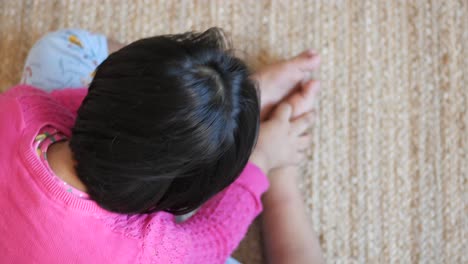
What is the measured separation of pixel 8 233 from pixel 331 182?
17.9 inches

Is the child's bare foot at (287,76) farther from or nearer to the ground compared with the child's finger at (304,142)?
farther from the ground

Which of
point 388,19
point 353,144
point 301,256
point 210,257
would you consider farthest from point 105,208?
point 388,19

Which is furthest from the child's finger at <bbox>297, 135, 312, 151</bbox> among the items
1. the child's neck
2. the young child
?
the child's neck

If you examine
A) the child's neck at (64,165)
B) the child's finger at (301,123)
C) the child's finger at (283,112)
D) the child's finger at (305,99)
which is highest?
the child's neck at (64,165)

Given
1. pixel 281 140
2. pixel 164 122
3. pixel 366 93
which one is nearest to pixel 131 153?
pixel 164 122

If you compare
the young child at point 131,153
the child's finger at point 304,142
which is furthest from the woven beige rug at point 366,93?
the young child at point 131,153

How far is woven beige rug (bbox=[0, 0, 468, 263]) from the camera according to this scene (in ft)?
2.29

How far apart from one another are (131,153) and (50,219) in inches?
4.9

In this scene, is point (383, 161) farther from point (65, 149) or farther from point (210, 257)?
point (65, 149)

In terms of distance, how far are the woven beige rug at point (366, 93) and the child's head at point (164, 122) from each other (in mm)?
329

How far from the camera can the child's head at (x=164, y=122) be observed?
36 cm

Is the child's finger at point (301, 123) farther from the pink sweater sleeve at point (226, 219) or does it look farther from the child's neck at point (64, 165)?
the child's neck at point (64, 165)

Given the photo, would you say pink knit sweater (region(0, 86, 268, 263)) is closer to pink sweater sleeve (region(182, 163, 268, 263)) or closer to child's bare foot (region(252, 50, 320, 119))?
pink sweater sleeve (region(182, 163, 268, 263))

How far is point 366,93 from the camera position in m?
0.73
